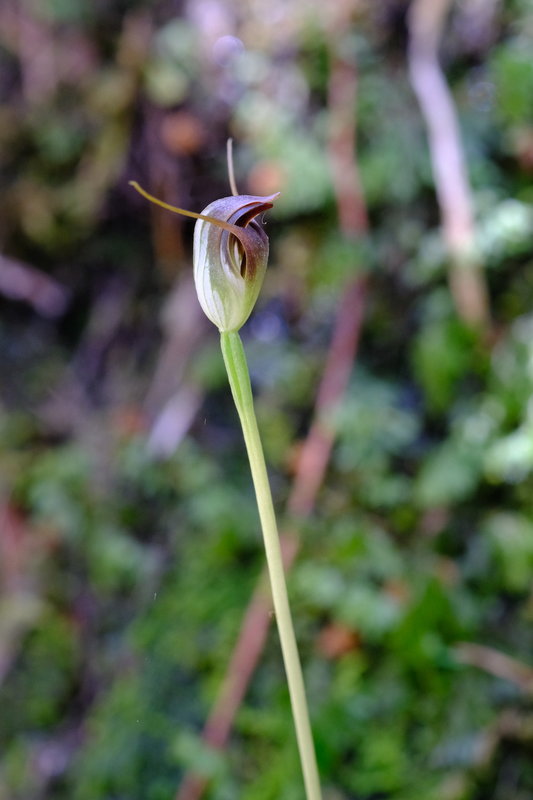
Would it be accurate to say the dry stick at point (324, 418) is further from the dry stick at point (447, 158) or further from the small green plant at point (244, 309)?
the small green plant at point (244, 309)

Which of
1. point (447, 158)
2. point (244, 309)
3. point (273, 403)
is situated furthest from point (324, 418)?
point (244, 309)

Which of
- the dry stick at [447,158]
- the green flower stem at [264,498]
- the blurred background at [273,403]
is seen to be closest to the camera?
the green flower stem at [264,498]

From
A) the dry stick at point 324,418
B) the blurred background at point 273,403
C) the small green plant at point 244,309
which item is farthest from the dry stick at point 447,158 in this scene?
the small green plant at point 244,309

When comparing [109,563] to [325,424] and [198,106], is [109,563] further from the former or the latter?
[198,106]

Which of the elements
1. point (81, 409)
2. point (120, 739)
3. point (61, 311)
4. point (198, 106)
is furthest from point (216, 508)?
point (198, 106)

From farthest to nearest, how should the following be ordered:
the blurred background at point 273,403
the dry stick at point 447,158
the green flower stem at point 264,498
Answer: the dry stick at point 447,158, the blurred background at point 273,403, the green flower stem at point 264,498

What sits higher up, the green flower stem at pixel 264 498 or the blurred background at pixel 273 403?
the blurred background at pixel 273 403

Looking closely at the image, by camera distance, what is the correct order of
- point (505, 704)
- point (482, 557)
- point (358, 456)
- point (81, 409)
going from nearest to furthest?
point (505, 704)
point (482, 557)
point (358, 456)
point (81, 409)
